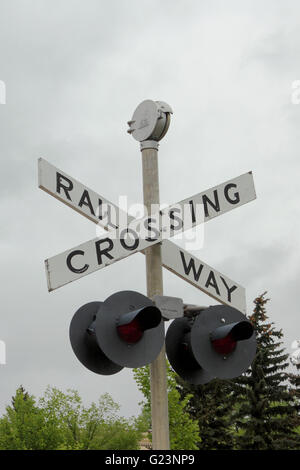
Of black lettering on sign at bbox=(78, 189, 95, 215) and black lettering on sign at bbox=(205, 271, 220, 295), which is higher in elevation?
black lettering on sign at bbox=(78, 189, 95, 215)

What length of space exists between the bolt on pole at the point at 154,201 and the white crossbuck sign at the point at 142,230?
0.48ft

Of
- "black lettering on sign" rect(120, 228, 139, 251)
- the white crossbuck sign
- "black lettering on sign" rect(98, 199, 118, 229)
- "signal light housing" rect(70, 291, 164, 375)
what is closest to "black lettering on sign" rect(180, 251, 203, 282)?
the white crossbuck sign

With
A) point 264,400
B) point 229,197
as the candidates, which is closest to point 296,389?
point 264,400

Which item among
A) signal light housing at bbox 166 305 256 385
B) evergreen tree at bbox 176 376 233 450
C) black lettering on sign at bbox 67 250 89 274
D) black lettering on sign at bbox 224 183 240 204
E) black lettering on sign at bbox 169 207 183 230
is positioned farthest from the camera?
evergreen tree at bbox 176 376 233 450

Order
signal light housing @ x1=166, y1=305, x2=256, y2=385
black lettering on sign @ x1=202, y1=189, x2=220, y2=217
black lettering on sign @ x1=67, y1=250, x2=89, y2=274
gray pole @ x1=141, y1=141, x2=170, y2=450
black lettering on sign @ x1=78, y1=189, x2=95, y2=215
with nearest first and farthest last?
black lettering on sign @ x1=67, y1=250, x2=89, y2=274, signal light housing @ x1=166, y1=305, x2=256, y2=385, gray pole @ x1=141, y1=141, x2=170, y2=450, black lettering on sign @ x1=78, y1=189, x2=95, y2=215, black lettering on sign @ x1=202, y1=189, x2=220, y2=217

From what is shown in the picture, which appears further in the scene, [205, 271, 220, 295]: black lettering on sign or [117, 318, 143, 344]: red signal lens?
[205, 271, 220, 295]: black lettering on sign

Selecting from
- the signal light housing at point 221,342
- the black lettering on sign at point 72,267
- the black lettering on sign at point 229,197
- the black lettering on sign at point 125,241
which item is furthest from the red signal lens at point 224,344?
the black lettering on sign at point 229,197

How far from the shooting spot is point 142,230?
557 centimetres

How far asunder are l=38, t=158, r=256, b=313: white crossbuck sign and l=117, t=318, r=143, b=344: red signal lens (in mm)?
562

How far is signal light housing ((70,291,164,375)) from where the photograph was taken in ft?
15.6

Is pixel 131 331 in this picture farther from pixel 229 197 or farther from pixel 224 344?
pixel 229 197

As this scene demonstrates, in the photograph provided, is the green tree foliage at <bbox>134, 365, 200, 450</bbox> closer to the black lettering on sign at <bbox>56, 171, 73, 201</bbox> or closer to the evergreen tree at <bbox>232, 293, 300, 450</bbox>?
the evergreen tree at <bbox>232, 293, 300, 450</bbox>

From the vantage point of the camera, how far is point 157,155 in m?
5.97
